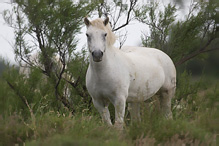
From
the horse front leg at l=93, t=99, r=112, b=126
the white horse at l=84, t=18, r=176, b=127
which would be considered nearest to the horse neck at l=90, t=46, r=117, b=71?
the white horse at l=84, t=18, r=176, b=127

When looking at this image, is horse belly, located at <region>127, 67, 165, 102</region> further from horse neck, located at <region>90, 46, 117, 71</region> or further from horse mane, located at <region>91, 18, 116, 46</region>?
horse mane, located at <region>91, 18, 116, 46</region>

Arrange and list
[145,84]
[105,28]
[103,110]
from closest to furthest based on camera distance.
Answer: [105,28], [103,110], [145,84]

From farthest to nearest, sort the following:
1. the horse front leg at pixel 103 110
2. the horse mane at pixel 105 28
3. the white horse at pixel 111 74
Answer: the horse front leg at pixel 103 110, the horse mane at pixel 105 28, the white horse at pixel 111 74

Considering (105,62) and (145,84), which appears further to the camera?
(145,84)

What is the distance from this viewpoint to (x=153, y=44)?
658 cm

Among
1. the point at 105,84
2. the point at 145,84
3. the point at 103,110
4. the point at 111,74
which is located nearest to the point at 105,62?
the point at 111,74

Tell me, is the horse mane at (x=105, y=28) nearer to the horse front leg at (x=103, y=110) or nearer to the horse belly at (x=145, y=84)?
the horse belly at (x=145, y=84)

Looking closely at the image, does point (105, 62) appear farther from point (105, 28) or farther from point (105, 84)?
point (105, 28)

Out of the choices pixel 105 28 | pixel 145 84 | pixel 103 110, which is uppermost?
pixel 105 28

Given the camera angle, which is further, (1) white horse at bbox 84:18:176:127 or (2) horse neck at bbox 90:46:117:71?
(2) horse neck at bbox 90:46:117:71

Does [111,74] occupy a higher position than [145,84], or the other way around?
[111,74]

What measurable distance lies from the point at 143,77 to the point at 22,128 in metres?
2.23

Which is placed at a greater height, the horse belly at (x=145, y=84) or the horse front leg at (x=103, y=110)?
the horse belly at (x=145, y=84)

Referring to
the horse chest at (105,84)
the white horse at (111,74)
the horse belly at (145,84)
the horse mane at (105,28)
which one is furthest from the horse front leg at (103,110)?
the horse mane at (105,28)
